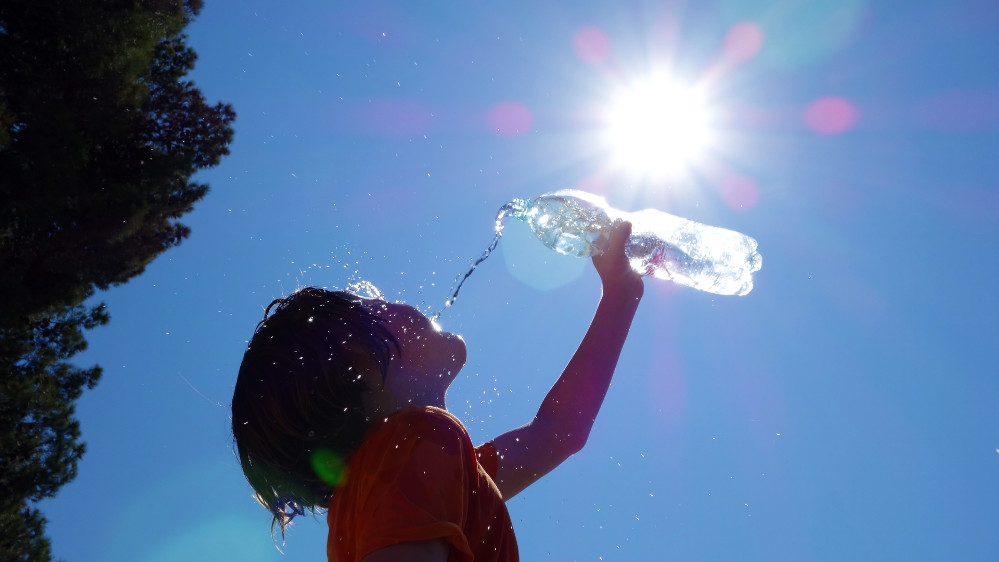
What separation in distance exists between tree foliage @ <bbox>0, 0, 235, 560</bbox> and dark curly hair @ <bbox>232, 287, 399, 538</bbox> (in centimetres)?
595

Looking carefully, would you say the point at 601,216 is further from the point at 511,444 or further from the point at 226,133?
the point at 226,133

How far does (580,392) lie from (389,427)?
1052 millimetres

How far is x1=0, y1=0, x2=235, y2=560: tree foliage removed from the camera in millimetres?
6418

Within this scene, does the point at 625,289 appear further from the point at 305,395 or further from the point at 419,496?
the point at 419,496

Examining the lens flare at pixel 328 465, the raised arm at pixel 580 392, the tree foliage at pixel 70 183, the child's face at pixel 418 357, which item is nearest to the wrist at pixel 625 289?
the raised arm at pixel 580 392

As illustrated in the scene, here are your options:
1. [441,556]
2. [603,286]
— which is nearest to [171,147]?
[603,286]

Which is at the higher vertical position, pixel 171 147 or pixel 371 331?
pixel 171 147

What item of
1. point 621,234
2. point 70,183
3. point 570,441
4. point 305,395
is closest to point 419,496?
point 305,395

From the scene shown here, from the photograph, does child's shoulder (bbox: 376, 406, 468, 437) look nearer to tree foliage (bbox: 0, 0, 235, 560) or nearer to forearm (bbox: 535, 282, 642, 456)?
forearm (bbox: 535, 282, 642, 456)

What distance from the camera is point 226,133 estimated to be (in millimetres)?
8344

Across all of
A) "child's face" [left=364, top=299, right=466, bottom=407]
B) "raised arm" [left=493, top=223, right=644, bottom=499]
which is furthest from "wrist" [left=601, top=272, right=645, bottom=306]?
"child's face" [left=364, top=299, right=466, bottom=407]

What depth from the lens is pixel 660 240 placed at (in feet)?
14.9

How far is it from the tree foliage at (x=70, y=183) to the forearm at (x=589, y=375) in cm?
632

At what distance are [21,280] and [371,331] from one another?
6460mm
